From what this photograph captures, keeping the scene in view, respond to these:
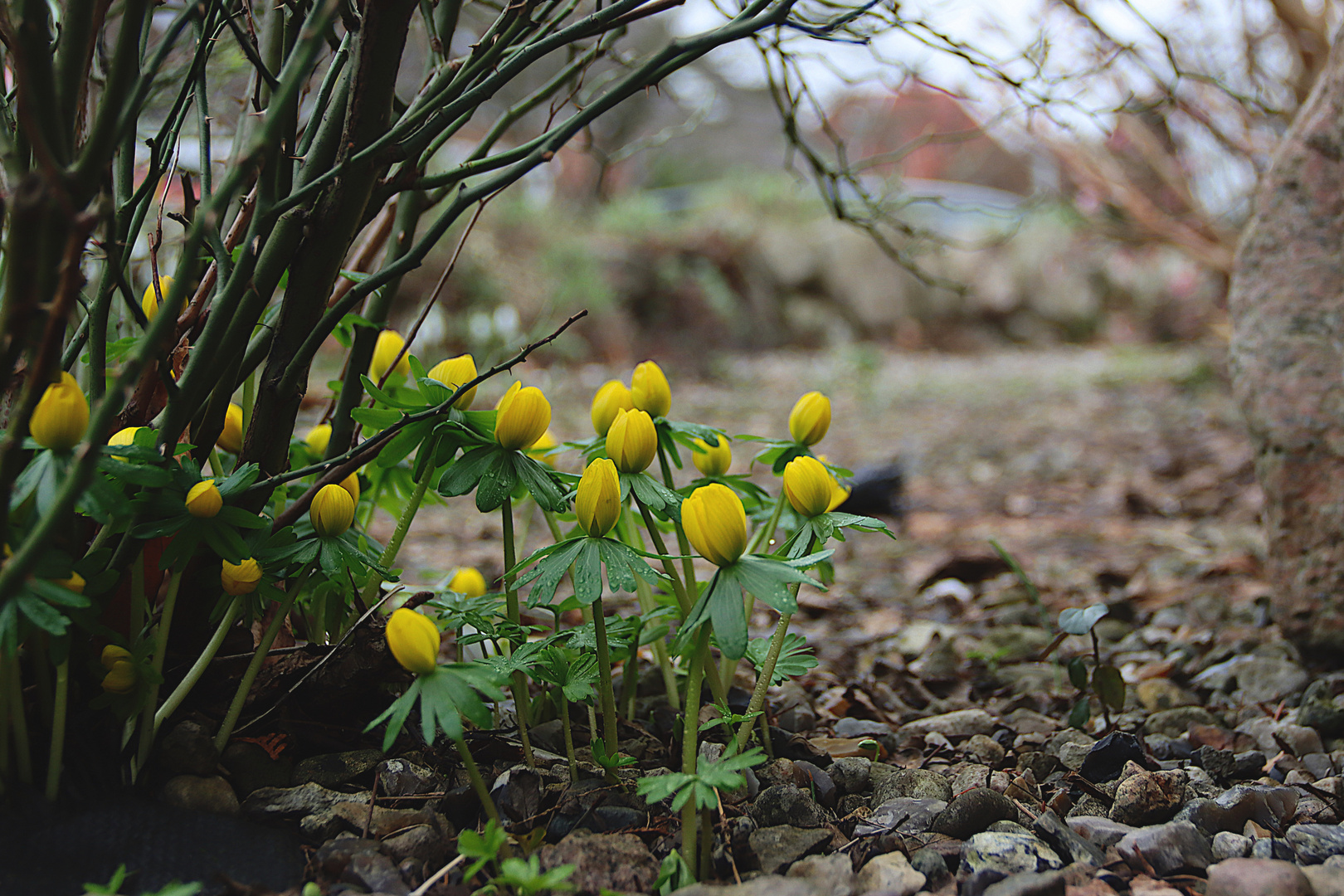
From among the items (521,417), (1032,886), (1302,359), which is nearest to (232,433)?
(521,417)

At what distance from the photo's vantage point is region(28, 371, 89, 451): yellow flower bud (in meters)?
0.75

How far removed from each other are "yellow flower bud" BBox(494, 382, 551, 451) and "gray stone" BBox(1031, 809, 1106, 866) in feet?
2.24

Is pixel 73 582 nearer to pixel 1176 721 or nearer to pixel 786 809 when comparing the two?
pixel 786 809

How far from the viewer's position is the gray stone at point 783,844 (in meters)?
0.89

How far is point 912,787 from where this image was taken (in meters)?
1.06

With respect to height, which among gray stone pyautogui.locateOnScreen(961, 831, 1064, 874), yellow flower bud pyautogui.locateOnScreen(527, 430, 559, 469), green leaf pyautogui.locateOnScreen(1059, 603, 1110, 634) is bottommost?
gray stone pyautogui.locateOnScreen(961, 831, 1064, 874)

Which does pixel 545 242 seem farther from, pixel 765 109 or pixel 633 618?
pixel 765 109

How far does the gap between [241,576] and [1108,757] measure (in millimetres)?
1051

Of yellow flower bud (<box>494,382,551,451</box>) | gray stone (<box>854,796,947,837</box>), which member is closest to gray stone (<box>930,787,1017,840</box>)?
gray stone (<box>854,796,947,837</box>)

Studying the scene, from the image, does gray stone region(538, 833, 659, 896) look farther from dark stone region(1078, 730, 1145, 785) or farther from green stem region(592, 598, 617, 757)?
dark stone region(1078, 730, 1145, 785)

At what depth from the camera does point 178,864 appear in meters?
0.83

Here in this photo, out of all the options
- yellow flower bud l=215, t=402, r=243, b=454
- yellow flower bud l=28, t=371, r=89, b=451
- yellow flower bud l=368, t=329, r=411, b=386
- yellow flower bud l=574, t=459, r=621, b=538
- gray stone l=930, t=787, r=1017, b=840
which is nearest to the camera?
yellow flower bud l=28, t=371, r=89, b=451

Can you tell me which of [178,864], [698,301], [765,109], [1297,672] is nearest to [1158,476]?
[1297,672]

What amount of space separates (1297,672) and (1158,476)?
219 centimetres
